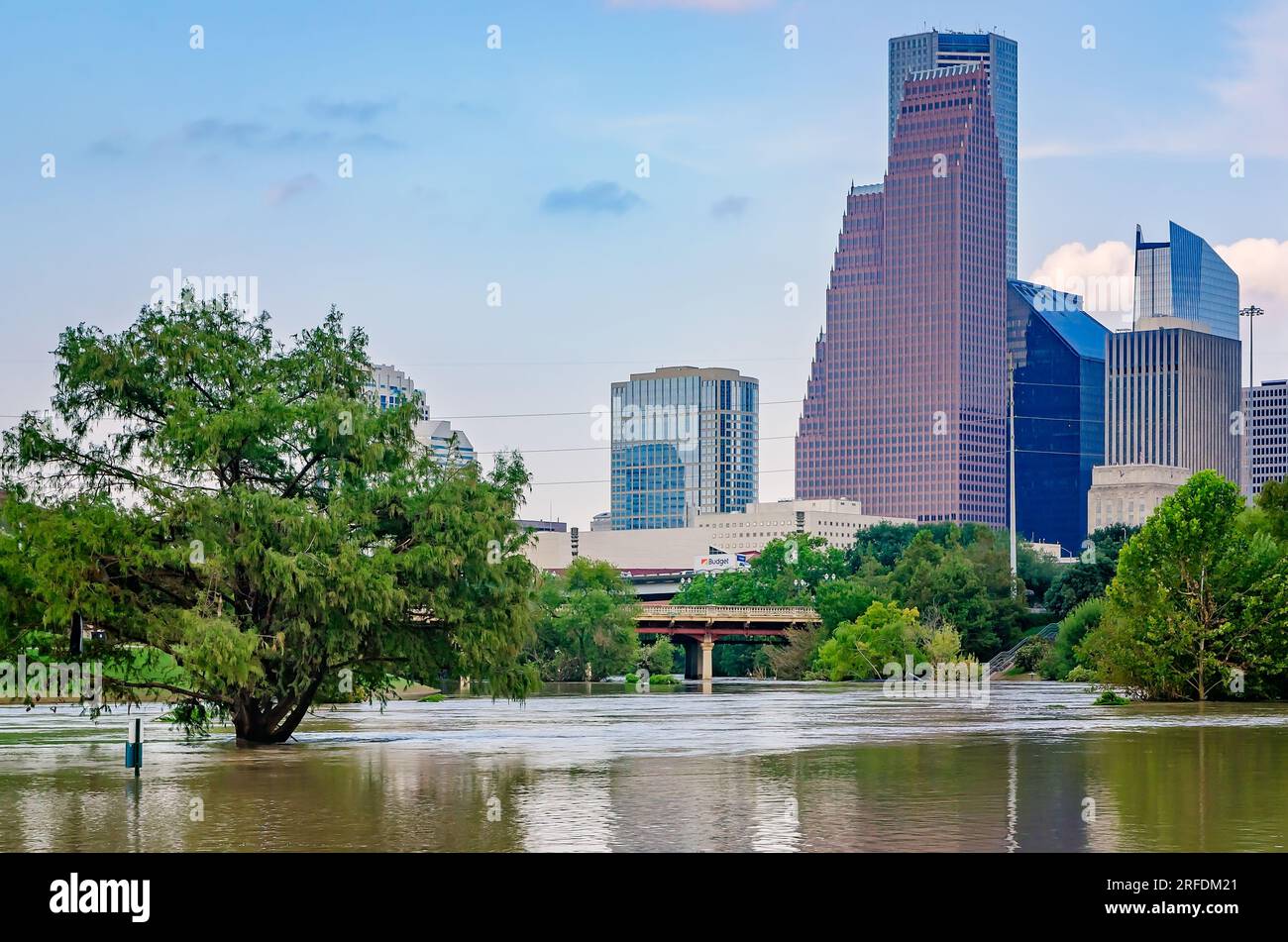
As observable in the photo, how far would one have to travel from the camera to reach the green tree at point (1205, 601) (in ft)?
294

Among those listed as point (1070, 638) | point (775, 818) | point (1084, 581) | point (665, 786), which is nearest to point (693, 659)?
point (1084, 581)

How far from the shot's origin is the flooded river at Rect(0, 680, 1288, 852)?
3288 centimetres

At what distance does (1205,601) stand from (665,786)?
54.2 m

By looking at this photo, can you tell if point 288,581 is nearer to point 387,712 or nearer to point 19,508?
point 19,508

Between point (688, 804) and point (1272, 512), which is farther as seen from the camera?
point (1272, 512)

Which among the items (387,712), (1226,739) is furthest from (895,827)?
(387,712)

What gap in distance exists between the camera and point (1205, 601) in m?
90.2

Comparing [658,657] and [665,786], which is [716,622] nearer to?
[658,657]

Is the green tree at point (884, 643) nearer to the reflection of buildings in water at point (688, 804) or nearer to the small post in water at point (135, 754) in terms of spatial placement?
the reflection of buildings in water at point (688, 804)

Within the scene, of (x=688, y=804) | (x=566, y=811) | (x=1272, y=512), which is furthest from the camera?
(x=1272, y=512)

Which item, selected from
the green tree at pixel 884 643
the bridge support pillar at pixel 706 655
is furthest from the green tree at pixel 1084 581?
the bridge support pillar at pixel 706 655

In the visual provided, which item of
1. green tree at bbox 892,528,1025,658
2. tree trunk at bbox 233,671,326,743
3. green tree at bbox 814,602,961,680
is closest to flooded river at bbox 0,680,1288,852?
tree trunk at bbox 233,671,326,743

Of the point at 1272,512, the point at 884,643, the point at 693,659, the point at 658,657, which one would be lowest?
the point at 693,659
